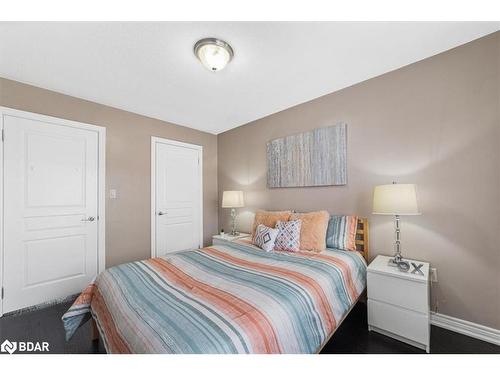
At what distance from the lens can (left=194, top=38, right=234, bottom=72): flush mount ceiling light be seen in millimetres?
1643

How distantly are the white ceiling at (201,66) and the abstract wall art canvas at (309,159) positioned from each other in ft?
1.60

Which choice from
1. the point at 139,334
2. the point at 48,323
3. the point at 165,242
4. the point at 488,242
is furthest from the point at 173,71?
the point at 488,242

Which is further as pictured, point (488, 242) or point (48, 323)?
point (48, 323)

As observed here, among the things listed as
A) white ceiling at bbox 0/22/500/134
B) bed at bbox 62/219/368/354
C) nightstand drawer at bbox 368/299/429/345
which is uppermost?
white ceiling at bbox 0/22/500/134

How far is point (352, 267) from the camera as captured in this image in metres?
1.87

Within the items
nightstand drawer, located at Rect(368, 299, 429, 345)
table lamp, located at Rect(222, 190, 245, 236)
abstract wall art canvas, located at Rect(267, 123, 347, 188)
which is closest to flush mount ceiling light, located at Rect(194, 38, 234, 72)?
abstract wall art canvas, located at Rect(267, 123, 347, 188)

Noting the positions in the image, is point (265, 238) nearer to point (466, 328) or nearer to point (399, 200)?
point (399, 200)

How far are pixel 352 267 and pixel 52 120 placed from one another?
3385mm

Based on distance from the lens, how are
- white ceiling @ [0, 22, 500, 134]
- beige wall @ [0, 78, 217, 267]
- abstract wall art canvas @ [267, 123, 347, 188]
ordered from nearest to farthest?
white ceiling @ [0, 22, 500, 134] < abstract wall art canvas @ [267, 123, 347, 188] < beige wall @ [0, 78, 217, 267]

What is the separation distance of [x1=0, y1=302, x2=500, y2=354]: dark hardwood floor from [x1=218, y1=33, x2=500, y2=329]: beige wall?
0.66 ft

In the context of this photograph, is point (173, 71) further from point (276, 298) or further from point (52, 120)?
point (276, 298)

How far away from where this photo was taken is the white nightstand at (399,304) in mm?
1571

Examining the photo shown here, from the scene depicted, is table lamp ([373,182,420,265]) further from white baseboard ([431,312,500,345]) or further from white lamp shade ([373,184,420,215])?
white baseboard ([431,312,500,345])

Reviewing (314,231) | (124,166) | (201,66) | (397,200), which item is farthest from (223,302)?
(124,166)
